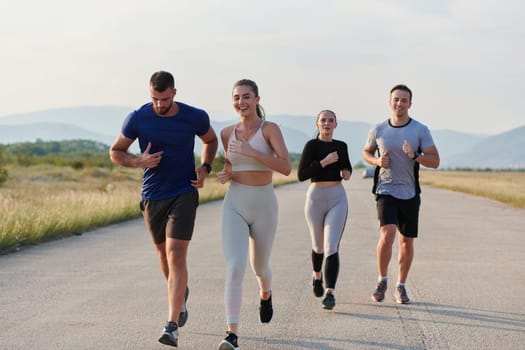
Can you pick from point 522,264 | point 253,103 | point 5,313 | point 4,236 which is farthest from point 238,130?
point 4,236

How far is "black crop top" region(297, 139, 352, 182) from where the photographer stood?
23.6 ft

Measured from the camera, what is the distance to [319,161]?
7.24m

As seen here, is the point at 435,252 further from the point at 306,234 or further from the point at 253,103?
the point at 253,103

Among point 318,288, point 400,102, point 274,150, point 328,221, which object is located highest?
point 400,102

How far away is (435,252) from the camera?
1208 cm

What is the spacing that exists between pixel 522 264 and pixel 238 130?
6396 mm

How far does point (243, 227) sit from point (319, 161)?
5.85 feet

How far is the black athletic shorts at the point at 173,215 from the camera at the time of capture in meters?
5.79

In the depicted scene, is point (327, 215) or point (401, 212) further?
point (401, 212)

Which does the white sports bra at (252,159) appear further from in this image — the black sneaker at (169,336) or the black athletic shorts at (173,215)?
the black sneaker at (169,336)

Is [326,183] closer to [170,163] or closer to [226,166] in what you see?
[226,166]

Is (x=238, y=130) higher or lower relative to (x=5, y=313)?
higher

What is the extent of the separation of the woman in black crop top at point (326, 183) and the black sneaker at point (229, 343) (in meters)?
1.94

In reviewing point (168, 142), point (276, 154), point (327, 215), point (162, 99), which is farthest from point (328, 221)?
point (162, 99)
